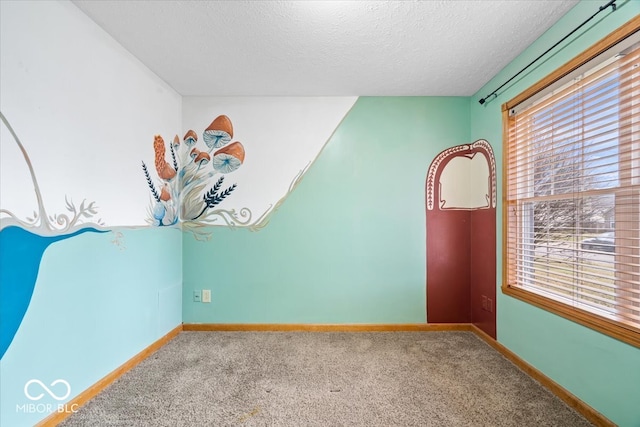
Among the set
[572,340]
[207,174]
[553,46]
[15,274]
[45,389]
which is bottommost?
[45,389]

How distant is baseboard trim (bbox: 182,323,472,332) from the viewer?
2744 mm

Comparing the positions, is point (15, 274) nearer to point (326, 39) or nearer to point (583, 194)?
point (326, 39)

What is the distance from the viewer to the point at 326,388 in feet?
5.95

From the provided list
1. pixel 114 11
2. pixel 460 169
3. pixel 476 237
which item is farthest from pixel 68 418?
pixel 460 169

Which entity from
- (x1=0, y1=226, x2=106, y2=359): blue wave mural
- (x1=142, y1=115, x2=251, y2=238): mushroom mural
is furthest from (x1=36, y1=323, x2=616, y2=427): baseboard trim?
(x1=142, y1=115, x2=251, y2=238): mushroom mural

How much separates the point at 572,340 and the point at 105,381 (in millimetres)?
2919

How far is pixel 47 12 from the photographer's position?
1.45 m

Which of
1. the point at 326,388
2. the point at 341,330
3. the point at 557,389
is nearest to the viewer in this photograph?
the point at 557,389

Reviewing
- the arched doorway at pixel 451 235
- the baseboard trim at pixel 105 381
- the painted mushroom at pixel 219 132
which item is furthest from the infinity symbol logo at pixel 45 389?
the arched doorway at pixel 451 235

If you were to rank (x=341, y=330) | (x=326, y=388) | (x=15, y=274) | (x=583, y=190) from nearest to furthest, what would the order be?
(x=15, y=274) < (x=583, y=190) < (x=326, y=388) < (x=341, y=330)

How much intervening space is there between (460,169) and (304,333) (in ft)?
7.30

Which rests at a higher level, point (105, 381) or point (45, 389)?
point (45, 389)

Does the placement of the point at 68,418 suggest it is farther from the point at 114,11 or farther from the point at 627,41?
the point at 627,41

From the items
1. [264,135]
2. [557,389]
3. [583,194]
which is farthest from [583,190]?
[264,135]
